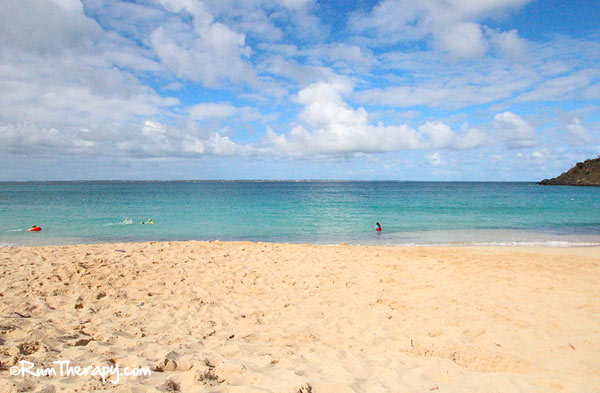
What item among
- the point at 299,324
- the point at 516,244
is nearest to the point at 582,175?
the point at 516,244

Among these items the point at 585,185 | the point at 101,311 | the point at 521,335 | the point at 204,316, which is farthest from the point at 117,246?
the point at 585,185

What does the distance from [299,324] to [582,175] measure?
13952 cm

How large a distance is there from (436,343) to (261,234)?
627 inches

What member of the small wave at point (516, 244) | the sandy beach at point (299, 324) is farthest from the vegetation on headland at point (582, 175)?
the sandy beach at point (299, 324)

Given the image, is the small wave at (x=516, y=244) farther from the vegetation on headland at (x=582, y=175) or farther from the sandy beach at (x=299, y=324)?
the vegetation on headland at (x=582, y=175)

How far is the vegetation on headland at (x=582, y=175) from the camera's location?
332 ft

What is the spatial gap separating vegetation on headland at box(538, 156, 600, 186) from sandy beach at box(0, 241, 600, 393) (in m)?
126

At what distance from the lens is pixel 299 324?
571cm

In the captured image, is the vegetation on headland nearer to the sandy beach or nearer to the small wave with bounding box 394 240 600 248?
the small wave with bounding box 394 240 600 248

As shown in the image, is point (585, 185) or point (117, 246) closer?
point (117, 246)

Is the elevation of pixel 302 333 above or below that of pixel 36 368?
below

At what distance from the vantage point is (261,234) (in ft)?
66.3

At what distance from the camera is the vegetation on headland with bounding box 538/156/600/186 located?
10125 cm

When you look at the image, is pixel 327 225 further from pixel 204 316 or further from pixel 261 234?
pixel 204 316
